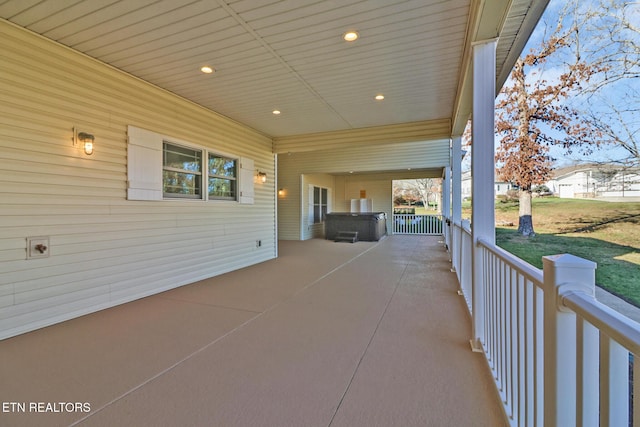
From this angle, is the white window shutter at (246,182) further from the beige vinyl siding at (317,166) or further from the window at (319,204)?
the window at (319,204)

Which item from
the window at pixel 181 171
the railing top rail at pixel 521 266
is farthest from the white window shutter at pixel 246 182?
the railing top rail at pixel 521 266

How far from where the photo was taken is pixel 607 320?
71 cm

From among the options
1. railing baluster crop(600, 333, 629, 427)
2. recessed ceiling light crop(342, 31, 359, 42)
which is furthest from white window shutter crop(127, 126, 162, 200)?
railing baluster crop(600, 333, 629, 427)

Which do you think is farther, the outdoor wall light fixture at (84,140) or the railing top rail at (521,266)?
the outdoor wall light fixture at (84,140)

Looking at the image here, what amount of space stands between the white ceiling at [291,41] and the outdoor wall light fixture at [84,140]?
89 centimetres

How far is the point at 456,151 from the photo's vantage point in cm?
543

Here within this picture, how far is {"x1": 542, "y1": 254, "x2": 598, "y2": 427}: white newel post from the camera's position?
3.10 feet

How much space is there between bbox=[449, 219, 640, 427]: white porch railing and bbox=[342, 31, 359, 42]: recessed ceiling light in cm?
238

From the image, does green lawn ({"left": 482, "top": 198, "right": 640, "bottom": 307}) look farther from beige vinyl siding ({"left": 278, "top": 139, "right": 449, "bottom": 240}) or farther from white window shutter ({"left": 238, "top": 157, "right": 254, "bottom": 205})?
beige vinyl siding ({"left": 278, "top": 139, "right": 449, "bottom": 240})

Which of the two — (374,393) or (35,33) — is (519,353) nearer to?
(374,393)

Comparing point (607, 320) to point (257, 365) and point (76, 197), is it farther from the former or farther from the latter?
point (76, 197)

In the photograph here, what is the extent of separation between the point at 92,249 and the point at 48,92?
5.60 ft

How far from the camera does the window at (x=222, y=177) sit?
5255 mm

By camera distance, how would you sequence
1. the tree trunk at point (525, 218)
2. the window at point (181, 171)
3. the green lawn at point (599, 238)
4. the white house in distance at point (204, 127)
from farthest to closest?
the window at point (181, 171), the tree trunk at point (525, 218), the green lawn at point (599, 238), the white house in distance at point (204, 127)
